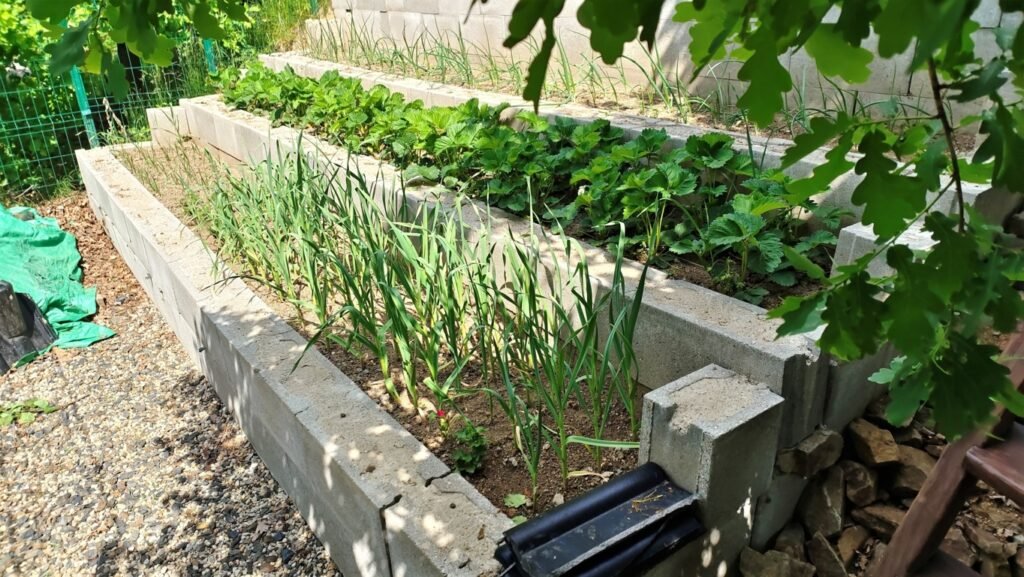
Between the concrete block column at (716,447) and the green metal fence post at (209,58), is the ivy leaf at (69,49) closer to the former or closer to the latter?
the concrete block column at (716,447)

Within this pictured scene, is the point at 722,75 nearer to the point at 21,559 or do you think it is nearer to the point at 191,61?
the point at 21,559

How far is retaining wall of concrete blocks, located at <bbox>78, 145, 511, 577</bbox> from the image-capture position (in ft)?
5.99

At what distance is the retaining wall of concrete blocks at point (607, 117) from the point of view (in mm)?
2732

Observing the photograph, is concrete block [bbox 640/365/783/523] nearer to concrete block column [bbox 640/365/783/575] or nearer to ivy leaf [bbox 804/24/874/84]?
concrete block column [bbox 640/365/783/575]

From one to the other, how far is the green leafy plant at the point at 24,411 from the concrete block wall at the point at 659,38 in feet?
9.21

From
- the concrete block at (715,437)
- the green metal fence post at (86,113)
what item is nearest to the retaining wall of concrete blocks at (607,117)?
the concrete block at (715,437)

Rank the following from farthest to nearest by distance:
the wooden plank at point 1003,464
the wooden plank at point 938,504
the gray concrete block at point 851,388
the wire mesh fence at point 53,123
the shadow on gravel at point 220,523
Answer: the wire mesh fence at point 53,123 → the shadow on gravel at point 220,523 → the gray concrete block at point 851,388 → the wooden plank at point 938,504 → the wooden plank at point 1003,464

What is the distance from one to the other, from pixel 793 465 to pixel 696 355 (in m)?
0.42

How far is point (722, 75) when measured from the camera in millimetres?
4164

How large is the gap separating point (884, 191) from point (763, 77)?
211mm

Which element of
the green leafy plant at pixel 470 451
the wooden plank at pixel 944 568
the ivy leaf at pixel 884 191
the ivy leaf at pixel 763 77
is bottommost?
the wooden plank at pixel 944 568

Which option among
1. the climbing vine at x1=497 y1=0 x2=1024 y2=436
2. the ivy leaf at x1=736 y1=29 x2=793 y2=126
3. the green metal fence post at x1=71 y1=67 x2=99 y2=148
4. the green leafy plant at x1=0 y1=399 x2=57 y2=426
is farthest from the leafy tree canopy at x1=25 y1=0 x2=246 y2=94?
the green metal fence post at x1=71 y1=67 x2=99 y2=148

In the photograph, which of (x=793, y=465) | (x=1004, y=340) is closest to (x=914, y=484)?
(x=793, y=465)

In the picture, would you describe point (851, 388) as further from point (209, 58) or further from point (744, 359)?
point (209, 58)
